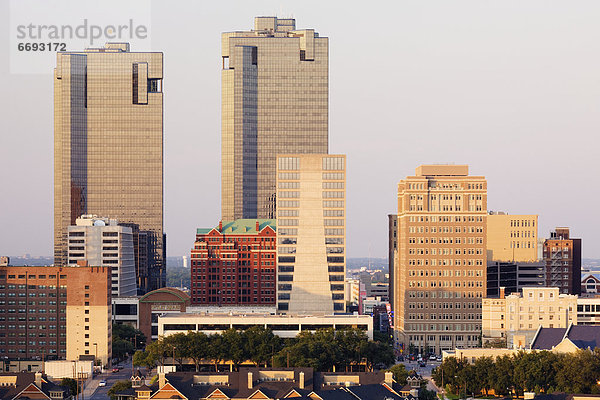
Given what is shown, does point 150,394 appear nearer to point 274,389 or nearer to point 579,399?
point 274,389

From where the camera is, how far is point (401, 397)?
19750 cm

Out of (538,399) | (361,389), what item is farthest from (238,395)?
(538,399)

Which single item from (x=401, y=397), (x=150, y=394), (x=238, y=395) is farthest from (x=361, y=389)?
(x=150, y=394)

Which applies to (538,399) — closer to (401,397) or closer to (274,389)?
(401,397)

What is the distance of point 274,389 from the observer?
19725 centimetres

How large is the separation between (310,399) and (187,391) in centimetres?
2257

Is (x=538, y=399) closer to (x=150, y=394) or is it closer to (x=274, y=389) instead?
(x=274, y=389)

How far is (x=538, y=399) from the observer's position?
197125mm

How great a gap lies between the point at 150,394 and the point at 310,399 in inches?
1117

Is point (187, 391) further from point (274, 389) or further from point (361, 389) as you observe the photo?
point (361, 389)

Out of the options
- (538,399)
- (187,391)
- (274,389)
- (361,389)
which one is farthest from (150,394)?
(538,399)

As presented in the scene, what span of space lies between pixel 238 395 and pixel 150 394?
15378 mm

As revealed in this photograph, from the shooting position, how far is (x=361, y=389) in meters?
198

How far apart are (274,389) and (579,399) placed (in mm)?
50429
